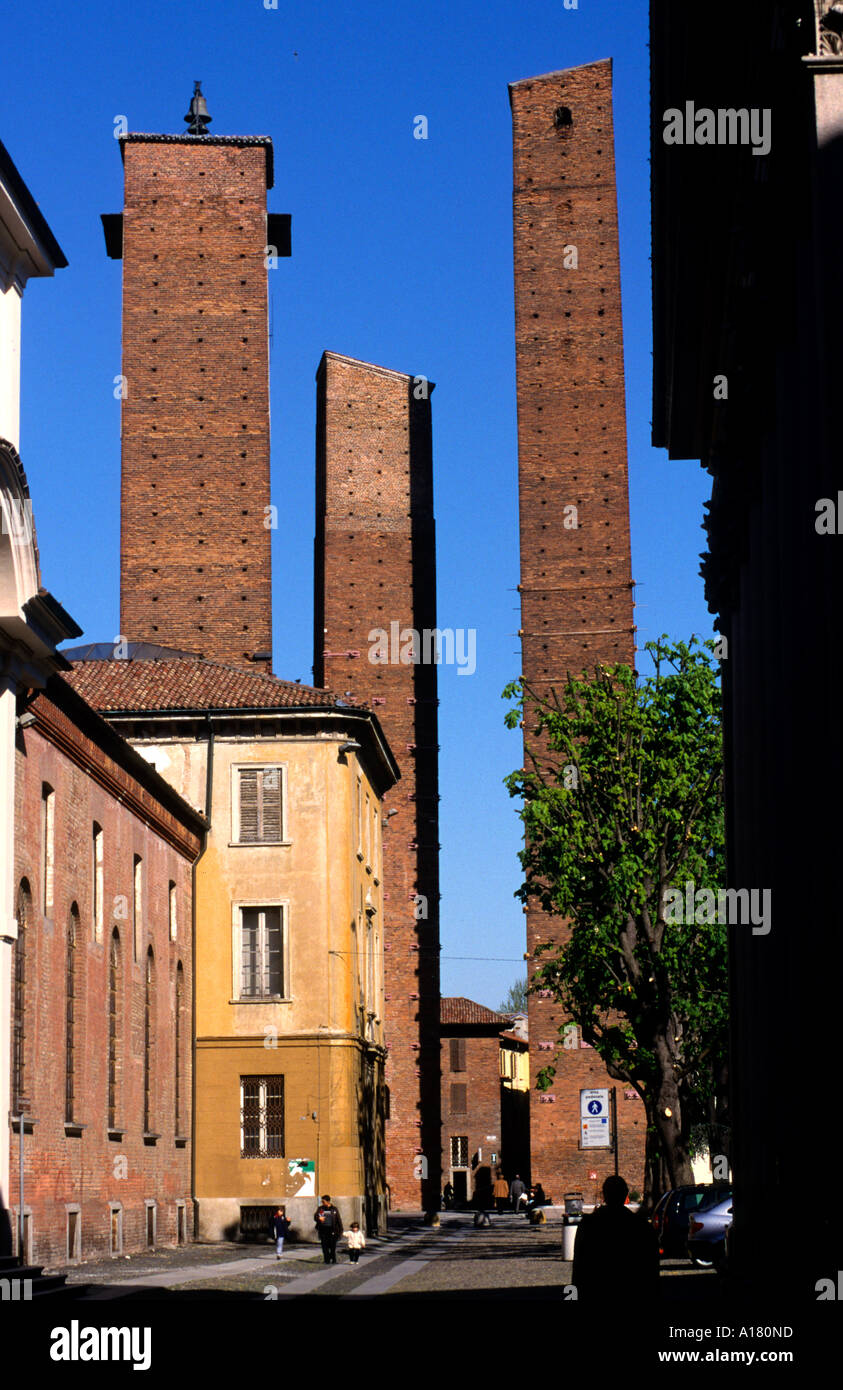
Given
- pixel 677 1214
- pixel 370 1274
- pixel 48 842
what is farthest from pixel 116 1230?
pixel 677 1214

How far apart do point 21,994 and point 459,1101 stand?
63048 millimetres

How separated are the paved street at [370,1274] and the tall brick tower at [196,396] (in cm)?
1744

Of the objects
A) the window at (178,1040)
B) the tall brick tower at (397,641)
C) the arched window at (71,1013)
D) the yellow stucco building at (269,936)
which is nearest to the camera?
the arched window at (71,1013)

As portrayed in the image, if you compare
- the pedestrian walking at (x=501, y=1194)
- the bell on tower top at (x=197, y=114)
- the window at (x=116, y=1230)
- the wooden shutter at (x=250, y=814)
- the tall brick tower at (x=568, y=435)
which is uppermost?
the bell on tower top at (x=197, y=114)

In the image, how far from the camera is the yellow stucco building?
36.5 m

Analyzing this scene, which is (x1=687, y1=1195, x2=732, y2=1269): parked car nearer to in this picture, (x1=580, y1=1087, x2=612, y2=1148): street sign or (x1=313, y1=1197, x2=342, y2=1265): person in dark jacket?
(x1=580, y1=1087, x2=612, y2=1148): street sign

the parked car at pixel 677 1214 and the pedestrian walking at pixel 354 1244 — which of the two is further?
the pedestrian walking at pixel 354 1244

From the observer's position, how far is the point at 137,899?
32.3 metres

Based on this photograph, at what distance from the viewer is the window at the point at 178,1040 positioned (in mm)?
35156

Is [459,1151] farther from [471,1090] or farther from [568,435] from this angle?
[568,435]

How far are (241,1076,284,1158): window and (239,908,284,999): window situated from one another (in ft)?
5.71

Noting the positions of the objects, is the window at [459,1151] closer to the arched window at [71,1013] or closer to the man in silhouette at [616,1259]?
the arched window at [71,1013]

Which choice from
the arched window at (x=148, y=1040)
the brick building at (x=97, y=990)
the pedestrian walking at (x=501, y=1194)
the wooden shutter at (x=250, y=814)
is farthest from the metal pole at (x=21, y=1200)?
the pedestrian walking at (x=501, y=1194)
